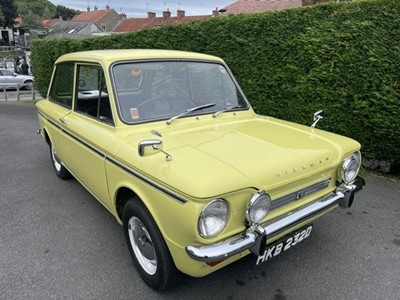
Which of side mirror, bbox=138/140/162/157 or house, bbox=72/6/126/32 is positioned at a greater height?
house, bbox=72/6/126/32

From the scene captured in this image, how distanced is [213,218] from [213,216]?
14 mm

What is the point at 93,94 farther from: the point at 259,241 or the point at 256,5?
the point at 256,5

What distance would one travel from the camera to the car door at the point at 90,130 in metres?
2.87

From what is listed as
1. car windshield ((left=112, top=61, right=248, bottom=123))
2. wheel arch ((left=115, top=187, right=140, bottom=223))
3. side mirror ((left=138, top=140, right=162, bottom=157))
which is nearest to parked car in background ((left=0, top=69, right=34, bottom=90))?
car windshield ((left=112, top=61, right=248, bottom=123))

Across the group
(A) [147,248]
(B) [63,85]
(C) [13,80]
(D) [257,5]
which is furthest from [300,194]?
(C) [13,80]

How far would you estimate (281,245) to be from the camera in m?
2.33

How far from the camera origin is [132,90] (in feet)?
9.60

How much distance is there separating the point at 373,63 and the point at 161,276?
420cm

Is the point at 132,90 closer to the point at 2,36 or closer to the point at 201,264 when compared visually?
the point at 201,264

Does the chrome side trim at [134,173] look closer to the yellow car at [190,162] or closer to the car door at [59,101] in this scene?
the yellow car at [190,162]

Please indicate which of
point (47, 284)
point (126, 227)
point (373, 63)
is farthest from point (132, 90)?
point (373, 63)

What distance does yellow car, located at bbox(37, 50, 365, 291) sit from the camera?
6.45 ft

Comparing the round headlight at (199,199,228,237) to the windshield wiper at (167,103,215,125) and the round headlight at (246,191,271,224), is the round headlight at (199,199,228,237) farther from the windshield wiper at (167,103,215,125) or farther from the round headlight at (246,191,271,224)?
the windshield wiper at (167,103,215,125)

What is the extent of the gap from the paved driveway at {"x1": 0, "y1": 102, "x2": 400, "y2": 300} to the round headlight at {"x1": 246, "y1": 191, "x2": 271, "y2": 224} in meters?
0.79
